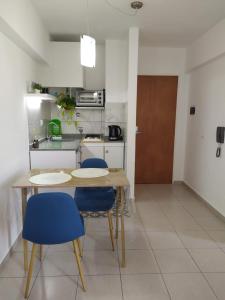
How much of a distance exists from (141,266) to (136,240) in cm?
44

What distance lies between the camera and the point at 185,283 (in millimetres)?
1919

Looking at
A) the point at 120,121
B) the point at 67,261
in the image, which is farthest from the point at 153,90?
the point at 67,261

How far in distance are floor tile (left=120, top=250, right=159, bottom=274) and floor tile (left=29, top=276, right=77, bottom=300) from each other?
0.47 m

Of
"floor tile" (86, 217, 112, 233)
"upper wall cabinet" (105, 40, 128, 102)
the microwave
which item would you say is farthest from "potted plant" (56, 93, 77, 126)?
"floor tile" (86, 217, 112, 233)

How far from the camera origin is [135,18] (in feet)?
9.67

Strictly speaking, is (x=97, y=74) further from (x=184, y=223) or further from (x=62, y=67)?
(x=184, y=223)

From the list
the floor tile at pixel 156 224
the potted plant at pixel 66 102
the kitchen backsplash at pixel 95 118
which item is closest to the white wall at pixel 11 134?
the potted plant at pixel 66 102

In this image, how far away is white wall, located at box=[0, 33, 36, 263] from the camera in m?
2.17

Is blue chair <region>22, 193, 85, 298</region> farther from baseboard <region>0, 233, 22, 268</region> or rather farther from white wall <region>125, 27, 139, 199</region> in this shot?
white wall <region>125, 27, 139, 199</region>

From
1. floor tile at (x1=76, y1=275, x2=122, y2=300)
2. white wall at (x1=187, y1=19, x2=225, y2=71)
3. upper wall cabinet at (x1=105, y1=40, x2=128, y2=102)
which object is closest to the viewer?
floor tile at (x1=76, y1=275, x2=122, y2=300)

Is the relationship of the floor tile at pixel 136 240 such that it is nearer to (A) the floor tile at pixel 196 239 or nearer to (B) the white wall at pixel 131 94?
(A) the floor tile at pixel 196 239

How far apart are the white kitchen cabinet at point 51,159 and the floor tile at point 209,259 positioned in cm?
182

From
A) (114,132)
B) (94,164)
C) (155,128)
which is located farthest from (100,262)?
(155,128)

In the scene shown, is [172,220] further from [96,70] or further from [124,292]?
[96,70]
